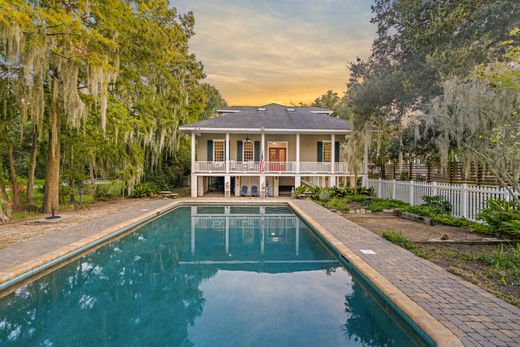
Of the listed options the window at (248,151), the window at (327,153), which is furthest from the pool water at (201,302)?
the window at (327,153)

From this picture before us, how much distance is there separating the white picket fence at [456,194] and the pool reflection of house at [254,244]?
452cm

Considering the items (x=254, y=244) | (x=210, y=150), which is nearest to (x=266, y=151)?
A: (x=210, y=150)

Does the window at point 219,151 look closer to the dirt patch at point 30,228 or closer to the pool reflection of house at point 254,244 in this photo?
the pool reflection of house at point 254,244

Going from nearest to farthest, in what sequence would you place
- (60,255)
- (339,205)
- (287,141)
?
1. (60,255)
2. (339,205)
3. (287,141)

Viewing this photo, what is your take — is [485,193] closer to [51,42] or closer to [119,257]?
[119,257]

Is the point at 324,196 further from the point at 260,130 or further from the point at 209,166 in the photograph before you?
the point at 209,166

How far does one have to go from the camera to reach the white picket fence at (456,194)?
7309mm

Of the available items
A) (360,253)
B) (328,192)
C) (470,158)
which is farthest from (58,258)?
(328,192)

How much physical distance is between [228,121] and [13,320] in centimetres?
1405

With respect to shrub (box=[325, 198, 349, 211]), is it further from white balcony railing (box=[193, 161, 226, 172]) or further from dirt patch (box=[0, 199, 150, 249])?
dirt patch (box=[0, 199, 150, 249])

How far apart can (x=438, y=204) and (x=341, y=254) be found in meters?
5.59

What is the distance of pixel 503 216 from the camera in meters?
6.27

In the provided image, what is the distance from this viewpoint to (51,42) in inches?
301

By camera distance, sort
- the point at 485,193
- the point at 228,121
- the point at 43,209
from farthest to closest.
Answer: the point at 228,121 → the point at 43,209 → the point at 485,193
